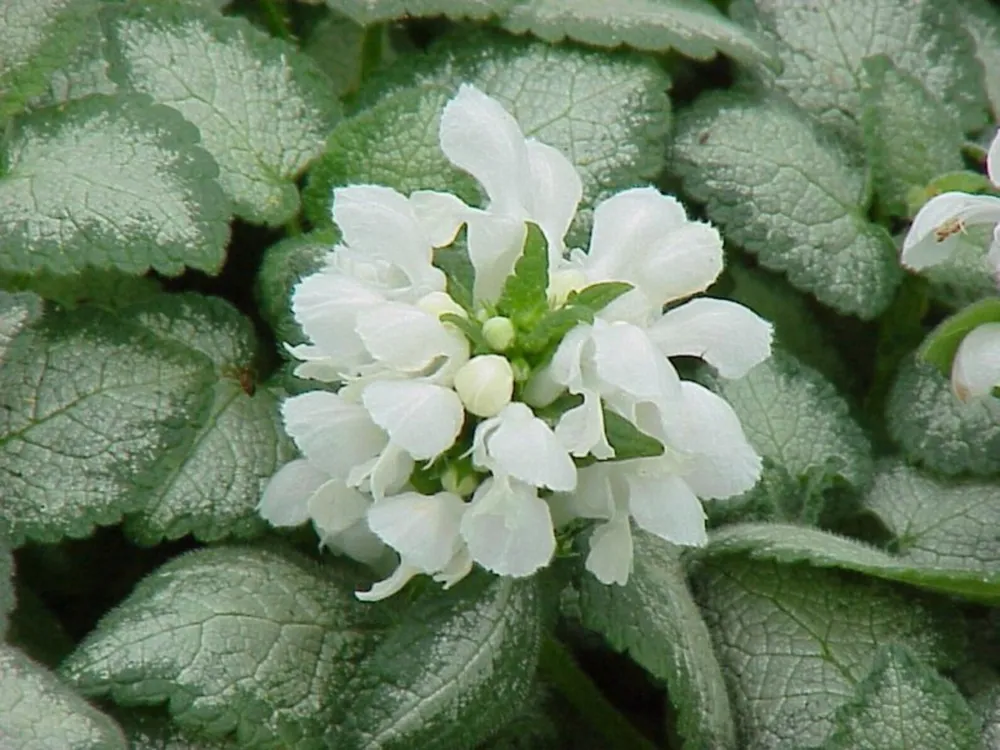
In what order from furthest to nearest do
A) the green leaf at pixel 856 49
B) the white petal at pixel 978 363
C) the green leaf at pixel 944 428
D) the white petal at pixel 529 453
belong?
the green leaf at pixel 856 49 → the green leaf at pixel 944 428 → the white petal at pixel 978 363 → the white petal at pixel 529 453

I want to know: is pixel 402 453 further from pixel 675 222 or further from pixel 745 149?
pixel 745 149

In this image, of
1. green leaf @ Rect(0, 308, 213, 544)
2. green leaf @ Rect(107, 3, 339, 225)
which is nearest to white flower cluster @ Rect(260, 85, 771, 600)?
green leaf @ Rect(0, 308, 213, 544)

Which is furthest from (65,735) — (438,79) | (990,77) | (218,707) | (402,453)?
(990,77)

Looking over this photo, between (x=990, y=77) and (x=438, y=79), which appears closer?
(x=438, y=79)

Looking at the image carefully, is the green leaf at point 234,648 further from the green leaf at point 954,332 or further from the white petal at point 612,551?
the green leaf at point 954,332

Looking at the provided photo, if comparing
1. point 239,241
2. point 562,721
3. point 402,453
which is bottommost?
point 562,721

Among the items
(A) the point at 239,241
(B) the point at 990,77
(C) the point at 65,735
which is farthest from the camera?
(B) the point at 990,77

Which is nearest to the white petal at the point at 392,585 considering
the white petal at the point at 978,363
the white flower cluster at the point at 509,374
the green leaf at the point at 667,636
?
the white flower cluster at the point at 509,374
